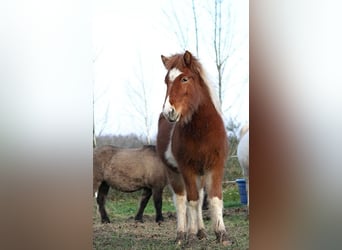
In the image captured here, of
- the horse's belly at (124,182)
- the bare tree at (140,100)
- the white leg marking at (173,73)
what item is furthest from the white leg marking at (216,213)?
the white leg marking at (173,73)

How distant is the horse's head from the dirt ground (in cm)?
48

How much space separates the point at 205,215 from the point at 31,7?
1265mm

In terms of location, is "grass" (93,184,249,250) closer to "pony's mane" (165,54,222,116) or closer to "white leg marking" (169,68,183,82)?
"pony's mane" (165,54,222,116)

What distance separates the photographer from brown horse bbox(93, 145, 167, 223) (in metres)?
2.23

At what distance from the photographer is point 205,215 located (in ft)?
7.42

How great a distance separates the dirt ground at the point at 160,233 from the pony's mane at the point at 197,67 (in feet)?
1.69

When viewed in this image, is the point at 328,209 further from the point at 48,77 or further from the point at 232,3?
the point at 48,77

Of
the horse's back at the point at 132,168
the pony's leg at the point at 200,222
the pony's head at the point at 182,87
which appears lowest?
the pony's leg at the point at 200,222

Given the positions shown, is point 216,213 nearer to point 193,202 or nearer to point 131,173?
point 193,202

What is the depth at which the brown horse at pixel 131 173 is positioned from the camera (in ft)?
7.33

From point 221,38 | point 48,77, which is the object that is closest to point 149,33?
point 221,38

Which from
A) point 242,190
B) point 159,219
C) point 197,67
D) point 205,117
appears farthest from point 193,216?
point 197,67

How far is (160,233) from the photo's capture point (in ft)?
7.41

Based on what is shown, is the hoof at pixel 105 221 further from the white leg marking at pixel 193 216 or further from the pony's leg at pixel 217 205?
the pony's leg at pixel 217 205
